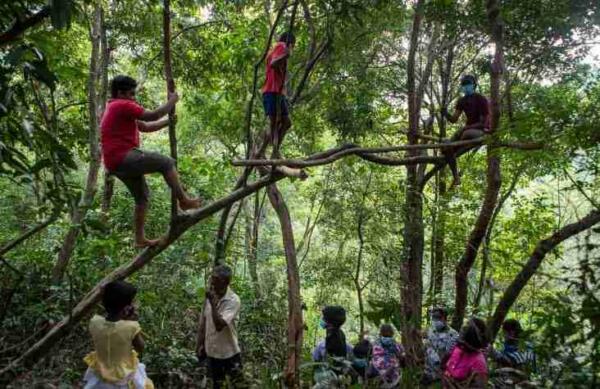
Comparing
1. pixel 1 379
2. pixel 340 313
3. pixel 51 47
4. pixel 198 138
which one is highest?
pixel 198 138

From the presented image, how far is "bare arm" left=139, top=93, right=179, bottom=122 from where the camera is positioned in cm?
349

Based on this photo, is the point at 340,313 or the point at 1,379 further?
the point at 340,313

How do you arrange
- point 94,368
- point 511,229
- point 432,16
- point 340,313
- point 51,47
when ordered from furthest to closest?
point 511,229, point 432,16, point 340,313, point 94,368, point 51,47

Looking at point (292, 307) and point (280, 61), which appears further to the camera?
point (292, 307)

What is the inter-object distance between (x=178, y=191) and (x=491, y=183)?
3.50 metres

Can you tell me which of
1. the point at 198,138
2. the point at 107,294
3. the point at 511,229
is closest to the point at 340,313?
the point at 107,294

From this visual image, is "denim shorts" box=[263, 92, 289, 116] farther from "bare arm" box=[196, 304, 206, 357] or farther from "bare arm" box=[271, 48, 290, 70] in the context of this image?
"bare arm" box=[196, 304, 206, 357]

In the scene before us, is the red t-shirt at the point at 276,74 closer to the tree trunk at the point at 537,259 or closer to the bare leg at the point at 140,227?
the bare leg at the point at 140,227

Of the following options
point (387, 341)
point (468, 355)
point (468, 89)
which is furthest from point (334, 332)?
point (468, 89)

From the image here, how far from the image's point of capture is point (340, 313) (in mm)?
5379

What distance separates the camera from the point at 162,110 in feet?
11.8

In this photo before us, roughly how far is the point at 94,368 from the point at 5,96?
6.36 ft

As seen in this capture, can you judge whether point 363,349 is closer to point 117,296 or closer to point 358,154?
point 358,154

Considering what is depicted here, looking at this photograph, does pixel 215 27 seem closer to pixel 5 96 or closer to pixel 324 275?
pixel 324 275
